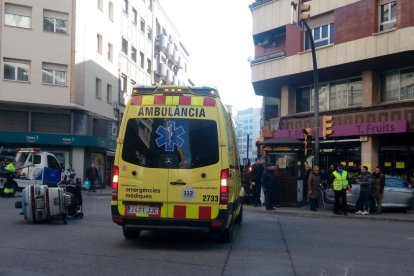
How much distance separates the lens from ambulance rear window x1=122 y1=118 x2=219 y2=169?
915cm

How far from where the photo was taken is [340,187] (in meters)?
17.7

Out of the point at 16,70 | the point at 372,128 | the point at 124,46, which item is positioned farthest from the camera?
the point at 124,46

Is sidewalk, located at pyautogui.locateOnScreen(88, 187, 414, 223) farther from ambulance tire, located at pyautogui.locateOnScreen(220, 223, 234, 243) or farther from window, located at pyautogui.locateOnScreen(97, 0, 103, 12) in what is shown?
window, located at pyautogui.locateOnScreen(97, 0, 103, 12)

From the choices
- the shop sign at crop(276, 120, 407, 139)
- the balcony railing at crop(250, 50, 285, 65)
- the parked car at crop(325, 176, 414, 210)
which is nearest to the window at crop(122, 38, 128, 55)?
the balcony railing at crop(250, 50, 285, 65)

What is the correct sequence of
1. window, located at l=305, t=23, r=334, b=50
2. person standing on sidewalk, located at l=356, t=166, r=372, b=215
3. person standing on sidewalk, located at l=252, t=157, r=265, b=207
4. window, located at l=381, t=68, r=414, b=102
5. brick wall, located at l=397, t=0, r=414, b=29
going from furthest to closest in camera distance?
window, located at l=305, t=23, r=334, b=50 < window, located at l=381, t=68, r=414, b=102 < brick wall, located at l=397, t=0, r=414, b=29 < person standing on sidewalk, located at l=252, t=157, r=265, b=207 < person standing on sidewalk, located at l=356, t=166, r=372, b=215

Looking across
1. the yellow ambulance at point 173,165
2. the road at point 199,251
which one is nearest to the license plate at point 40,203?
the road at point 199,251

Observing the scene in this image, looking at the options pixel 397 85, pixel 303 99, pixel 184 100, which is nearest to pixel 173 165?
pixel 184 100

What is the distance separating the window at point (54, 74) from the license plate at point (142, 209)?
2493 centimetres

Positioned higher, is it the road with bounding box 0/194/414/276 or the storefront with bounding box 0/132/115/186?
the storefront with bounding box 0/132/115/186

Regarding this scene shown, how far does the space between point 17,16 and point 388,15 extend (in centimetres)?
2053

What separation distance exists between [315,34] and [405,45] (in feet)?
20.2

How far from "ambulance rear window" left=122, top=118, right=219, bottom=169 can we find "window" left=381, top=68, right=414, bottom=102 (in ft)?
56.0

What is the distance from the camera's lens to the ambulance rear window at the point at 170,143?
9148mm

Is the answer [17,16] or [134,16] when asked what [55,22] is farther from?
[134,16]
